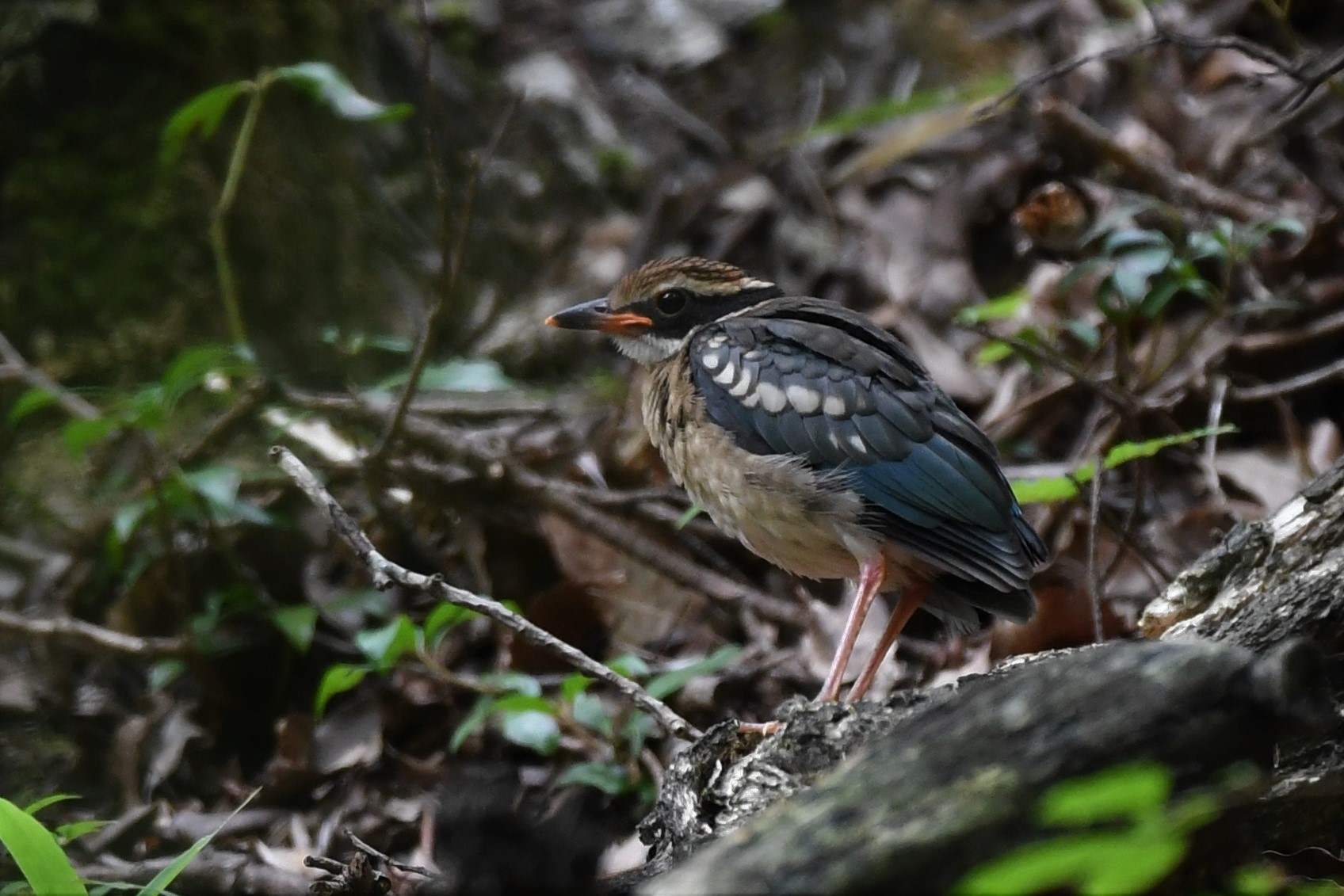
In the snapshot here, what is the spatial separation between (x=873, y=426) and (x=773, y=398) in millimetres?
303

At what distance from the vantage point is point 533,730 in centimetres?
365

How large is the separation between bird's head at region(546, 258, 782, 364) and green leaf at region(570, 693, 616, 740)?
46.9 inches

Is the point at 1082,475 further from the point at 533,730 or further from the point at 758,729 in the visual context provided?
the point at 533,730

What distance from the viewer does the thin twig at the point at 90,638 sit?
4.34 metres

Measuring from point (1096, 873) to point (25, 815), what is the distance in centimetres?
215

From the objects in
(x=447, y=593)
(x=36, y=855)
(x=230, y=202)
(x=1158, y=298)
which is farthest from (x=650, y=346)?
(x=36, y=855)

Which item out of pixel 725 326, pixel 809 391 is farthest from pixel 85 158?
pixel 809 391

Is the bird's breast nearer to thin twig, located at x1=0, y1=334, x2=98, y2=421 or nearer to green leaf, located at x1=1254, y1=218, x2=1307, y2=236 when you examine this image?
green leaf, located at x1=1254, y1=218, x2=1307, y2=236

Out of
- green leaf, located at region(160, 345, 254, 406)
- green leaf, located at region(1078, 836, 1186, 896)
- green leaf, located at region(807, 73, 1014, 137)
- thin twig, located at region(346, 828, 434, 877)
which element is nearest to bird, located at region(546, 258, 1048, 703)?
thin twig, located at region(346, 828, 434, 877)

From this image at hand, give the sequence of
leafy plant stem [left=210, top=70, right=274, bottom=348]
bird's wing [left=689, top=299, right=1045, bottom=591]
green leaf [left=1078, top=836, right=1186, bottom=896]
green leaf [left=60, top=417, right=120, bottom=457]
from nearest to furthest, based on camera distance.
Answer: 1. green leaf [left=1078, top=836, right=1186, bottom=896]
2. bird's wing [left=689, top=299, right=1045, bottom=591]
3. green leaf [left=60, top=417, right=120, bottom=457]
4. leafy plant stem [left=210, top=70, right=274, bottom=348]

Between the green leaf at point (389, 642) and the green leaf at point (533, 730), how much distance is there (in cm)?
40

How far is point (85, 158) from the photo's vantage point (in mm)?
5973

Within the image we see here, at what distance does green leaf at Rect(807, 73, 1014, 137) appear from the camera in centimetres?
698

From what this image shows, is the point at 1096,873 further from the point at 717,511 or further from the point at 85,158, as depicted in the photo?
the point at 85,158
